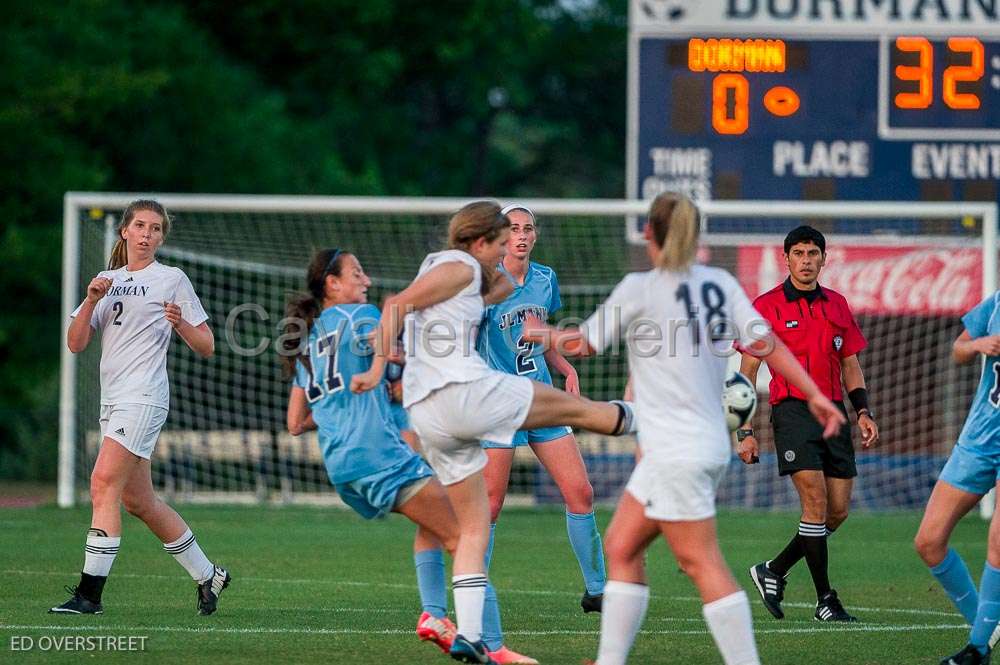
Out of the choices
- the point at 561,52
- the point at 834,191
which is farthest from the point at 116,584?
the point at 561,52

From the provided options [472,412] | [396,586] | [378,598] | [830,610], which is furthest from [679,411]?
[396,586]

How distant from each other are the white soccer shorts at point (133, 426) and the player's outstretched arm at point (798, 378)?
3.52 meters

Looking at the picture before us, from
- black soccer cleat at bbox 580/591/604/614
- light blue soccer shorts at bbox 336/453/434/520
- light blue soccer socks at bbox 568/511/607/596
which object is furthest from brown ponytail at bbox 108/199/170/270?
black soccer cleat at bbox 580/591/604/614

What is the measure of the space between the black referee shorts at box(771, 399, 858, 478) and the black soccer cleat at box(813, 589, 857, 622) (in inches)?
26.3

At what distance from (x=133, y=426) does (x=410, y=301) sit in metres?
2.35

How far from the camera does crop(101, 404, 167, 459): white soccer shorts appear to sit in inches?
314

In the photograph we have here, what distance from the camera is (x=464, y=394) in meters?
6.25

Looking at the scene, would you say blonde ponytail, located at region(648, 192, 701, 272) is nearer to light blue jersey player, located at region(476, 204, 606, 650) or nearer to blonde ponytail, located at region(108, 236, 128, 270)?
light blue jersey player, located at region(476, 204, 606, 650)

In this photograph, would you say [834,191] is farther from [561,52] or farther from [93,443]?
[561,52]

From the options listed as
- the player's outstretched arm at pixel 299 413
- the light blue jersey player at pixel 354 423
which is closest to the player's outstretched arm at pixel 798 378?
the light blue jersey player at pixel 354 423

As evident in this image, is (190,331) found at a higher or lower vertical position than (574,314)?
lower

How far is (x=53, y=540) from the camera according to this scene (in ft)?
40.9

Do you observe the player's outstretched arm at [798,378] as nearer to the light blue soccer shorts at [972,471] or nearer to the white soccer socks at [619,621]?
the white soccer socks at [619,621]

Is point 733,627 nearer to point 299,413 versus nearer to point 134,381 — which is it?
point 299,413
